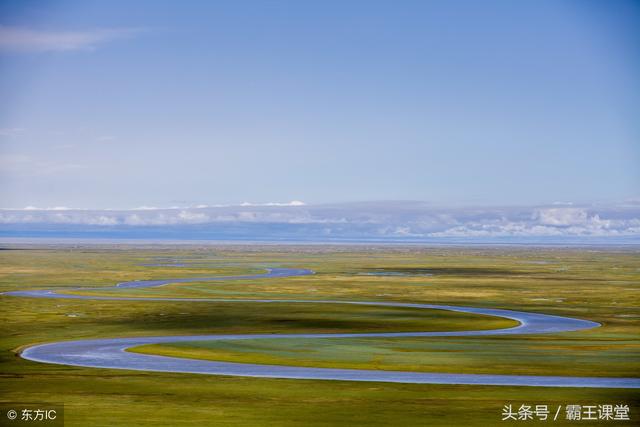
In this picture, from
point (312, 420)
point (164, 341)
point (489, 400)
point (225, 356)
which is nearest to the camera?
point (312, 420)

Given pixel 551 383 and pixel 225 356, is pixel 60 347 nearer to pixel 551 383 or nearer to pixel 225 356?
pixel 225 356

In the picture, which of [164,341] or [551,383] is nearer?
[551,383]

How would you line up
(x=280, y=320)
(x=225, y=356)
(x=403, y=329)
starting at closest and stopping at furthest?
(x=225, y=356) → (x=403, y=329) → (x=280, y=320)

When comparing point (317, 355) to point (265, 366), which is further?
point (317, 355)

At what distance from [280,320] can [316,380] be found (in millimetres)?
29906

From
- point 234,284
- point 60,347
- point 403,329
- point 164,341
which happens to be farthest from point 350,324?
point 234,284

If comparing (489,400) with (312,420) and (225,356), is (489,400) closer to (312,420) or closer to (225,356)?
(312,420)

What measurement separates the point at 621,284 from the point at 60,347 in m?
90.9

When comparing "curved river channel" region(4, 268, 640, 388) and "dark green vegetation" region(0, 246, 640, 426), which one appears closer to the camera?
"dark green vegetation" region(0, 246, 640, 426)

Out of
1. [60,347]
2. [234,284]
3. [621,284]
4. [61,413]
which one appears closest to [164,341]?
[60,347]

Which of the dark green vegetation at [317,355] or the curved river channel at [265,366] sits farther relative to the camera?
the curved river channel at [265,366]

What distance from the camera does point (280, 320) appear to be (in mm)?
77125

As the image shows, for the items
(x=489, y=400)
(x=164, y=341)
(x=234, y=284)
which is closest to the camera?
(x=489, y=400)

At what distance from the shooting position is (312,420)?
125ft
